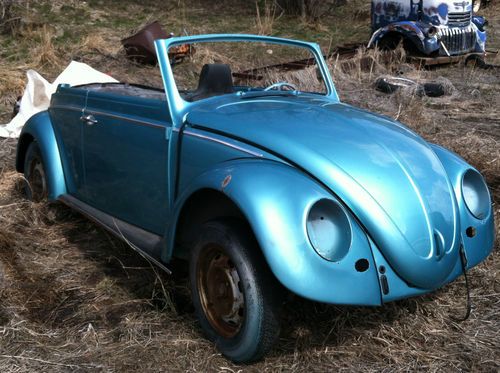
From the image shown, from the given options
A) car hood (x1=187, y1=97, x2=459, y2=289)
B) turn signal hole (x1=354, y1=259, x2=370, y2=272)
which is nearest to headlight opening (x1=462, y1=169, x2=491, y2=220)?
car hood (x1=187, y1=97, x2=459, y2=289)

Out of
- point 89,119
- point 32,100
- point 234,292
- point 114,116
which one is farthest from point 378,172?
point 32,100

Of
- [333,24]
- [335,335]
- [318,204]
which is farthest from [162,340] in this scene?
[333,24]

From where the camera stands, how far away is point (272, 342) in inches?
107

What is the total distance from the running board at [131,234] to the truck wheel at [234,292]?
0.32 meters

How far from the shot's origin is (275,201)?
264 cm

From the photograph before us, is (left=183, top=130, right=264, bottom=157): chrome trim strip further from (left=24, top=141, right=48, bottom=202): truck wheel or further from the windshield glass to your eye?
(left=24, top=141, right=48, bottom=202): truck wheel

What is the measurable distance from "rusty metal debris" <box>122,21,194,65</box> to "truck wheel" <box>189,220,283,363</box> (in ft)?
24.3

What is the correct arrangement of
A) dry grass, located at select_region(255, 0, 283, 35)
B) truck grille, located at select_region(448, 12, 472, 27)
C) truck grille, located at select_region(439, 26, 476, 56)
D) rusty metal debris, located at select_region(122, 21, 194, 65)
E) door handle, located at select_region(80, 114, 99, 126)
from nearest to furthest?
door handle, located at select_region(80, 114, 99, 126)
rusty metal debris, located at select_region(122, 21, 194, 65)
truck grille, located at select_region(439, 26, 476, 56)
truck grille, located at select_region(448, 12, 472, 27)
dry grass, located at select_region(255, 0, 283, 35)

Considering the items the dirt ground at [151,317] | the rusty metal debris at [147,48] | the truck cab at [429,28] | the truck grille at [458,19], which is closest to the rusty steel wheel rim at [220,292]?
the dirt ground at [151,317]

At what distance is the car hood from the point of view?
2.70 metres

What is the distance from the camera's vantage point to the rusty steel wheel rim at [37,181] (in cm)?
483

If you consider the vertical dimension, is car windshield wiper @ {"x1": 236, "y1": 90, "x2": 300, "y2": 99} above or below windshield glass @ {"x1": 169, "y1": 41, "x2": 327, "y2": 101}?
above

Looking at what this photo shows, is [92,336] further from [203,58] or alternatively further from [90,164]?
[203,58]

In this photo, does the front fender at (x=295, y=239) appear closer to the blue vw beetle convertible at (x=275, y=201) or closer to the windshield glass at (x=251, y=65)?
the blue vw beetle convertible at (x=275, y=201)
